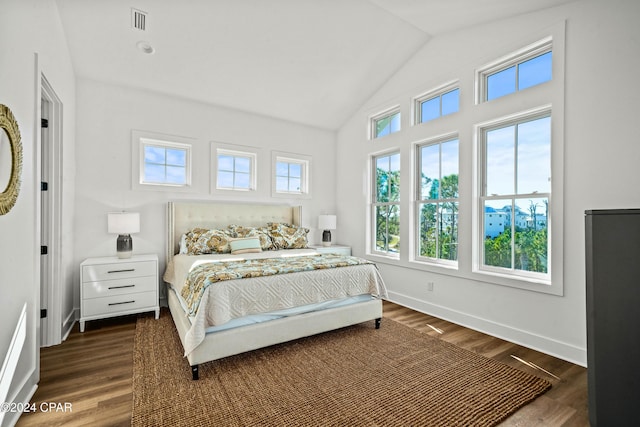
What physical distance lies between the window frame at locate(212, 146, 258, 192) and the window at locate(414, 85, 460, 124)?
2477mm

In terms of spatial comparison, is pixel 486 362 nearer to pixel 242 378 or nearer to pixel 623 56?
pixel 242 378

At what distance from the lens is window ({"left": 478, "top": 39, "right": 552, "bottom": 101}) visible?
2.78 m

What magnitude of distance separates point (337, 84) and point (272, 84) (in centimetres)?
92

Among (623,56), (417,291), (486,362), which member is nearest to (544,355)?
(486,362)

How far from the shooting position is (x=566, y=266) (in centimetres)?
255

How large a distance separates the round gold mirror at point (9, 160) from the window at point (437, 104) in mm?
3848

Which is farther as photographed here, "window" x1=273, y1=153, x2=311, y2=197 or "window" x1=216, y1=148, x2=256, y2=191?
"window" x1=273, y1=153, x2=311, y2=197

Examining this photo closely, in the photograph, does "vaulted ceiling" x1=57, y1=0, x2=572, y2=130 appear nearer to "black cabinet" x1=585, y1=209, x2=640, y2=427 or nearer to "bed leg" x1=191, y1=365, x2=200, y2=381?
"black cabinet" x1=585, y1=209, x2=640, y2=427

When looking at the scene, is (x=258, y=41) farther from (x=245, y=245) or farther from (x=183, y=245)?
(x=183, y=245)

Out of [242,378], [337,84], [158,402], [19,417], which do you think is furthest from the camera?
[337,84]

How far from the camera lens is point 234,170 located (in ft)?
15.0

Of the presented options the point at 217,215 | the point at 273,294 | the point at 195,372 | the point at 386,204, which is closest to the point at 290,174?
the point at 217,215

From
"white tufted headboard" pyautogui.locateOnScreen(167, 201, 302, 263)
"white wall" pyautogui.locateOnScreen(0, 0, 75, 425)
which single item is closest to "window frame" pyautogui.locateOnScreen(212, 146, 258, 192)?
"white tufted headboard" pyautogui.locateOnScreen(167, 201, 302, 263)

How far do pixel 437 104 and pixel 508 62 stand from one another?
87 centimetres
